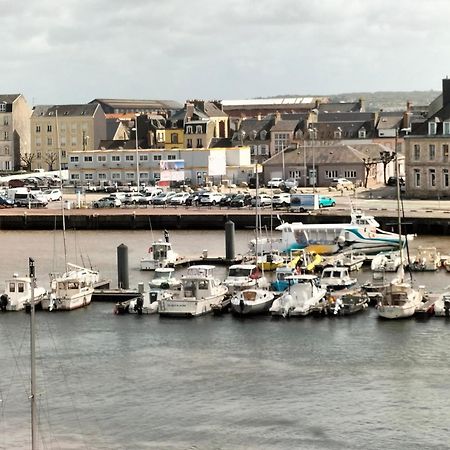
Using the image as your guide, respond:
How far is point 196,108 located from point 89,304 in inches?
3091

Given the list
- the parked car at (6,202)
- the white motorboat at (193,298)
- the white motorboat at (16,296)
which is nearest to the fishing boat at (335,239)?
the white motorboat at (193,298)

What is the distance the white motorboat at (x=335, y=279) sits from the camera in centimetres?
5259

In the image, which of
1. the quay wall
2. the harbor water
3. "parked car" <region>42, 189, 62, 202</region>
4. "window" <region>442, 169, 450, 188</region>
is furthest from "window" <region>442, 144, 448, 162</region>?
the harbor water

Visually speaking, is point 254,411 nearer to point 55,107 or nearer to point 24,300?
point 24,300

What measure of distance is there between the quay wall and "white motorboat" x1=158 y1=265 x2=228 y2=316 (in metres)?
27.7

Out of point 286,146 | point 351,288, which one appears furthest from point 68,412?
point 286,146

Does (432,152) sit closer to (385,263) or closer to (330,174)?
(330,174)

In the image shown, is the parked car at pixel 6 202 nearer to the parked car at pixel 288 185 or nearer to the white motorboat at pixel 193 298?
the parked car at pixel 288 185

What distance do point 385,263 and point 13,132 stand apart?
85389 mm

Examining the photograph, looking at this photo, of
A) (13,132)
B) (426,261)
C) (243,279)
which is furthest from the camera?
(13,132)

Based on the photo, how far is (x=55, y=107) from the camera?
140 meters

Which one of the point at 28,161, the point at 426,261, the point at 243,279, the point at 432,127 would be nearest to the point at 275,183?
the point at 432,127

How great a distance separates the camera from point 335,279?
173ft

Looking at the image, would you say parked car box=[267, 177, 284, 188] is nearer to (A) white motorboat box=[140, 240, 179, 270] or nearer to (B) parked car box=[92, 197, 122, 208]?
(B) parked car box=[92, 197, 122, 208]
